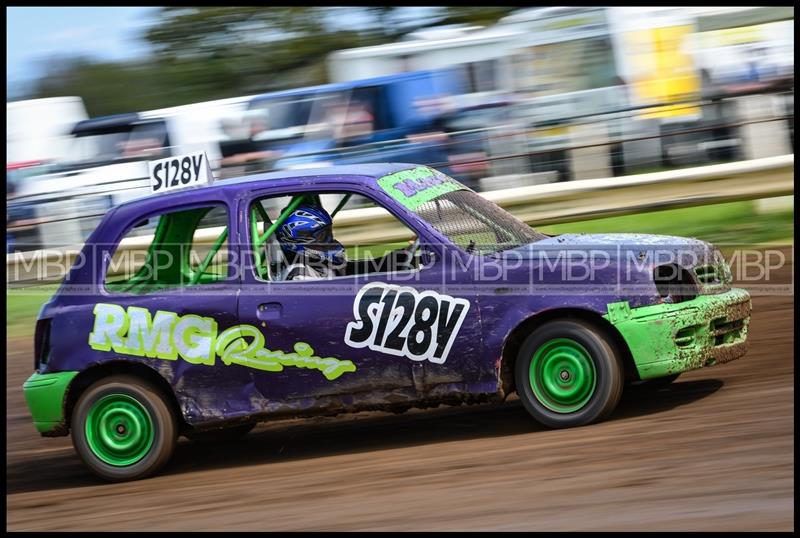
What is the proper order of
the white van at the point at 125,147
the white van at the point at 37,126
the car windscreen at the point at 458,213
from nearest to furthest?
the car windscreen at the point at 458,213 → the white van at the point at 125,147 → the white van at the point at 37,126

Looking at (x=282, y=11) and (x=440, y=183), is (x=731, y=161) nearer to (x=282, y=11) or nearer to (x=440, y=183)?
(x=440, y=183)

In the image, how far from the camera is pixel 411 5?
23.8 metres

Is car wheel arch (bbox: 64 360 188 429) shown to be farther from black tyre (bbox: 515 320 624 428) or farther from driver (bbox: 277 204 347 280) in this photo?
black tyre (bbox: 515 320 624 428)

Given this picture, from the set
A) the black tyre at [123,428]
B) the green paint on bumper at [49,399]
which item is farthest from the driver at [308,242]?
the green paint on bumper at [49,399]

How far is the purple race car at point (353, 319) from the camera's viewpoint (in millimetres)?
5824

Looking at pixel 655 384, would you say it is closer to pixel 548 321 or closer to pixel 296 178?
pixel 548 321

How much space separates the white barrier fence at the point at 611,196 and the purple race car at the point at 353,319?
5.48 meters

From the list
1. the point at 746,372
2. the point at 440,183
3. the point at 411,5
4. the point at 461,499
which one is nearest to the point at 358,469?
the point at 461,499

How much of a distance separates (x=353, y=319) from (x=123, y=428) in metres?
1.62

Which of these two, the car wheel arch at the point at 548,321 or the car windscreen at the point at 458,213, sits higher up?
the car windscreen at the point at 458,213

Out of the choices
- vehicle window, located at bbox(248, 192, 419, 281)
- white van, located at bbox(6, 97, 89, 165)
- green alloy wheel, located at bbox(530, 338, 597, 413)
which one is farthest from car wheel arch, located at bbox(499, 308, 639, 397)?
white van, located at bbox(6, 97, 89, 165)

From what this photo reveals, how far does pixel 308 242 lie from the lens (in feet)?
21.0

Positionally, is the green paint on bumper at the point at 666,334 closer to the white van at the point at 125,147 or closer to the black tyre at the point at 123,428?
the black tyre at the point at 123,428

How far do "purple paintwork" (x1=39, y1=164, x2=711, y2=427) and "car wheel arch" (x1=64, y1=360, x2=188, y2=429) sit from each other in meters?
0.07
